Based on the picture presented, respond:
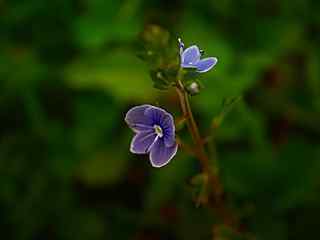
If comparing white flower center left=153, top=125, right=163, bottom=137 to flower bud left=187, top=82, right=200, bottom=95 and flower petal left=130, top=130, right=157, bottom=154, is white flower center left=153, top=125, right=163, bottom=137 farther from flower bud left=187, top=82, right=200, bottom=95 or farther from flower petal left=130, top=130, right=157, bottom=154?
flower bud left=187, top=82, right=200, bottom=95

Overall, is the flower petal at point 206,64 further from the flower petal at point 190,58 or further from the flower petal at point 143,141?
the flower petal at point 143,141

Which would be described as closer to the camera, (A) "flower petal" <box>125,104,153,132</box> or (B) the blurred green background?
(A) "flower petal" <box>125,104,153,132</box>

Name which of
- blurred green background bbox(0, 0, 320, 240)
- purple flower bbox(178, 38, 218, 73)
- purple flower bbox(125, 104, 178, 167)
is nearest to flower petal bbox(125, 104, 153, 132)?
purple flower bbox(125, 104, 178, 167)

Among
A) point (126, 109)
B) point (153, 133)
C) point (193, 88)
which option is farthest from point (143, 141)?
point (126, 109)

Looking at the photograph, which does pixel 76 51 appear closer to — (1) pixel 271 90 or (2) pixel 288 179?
(1) pixel 271 90

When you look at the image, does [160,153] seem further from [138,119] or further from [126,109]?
[126,109]

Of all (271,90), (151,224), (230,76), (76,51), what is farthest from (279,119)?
(76,51)
